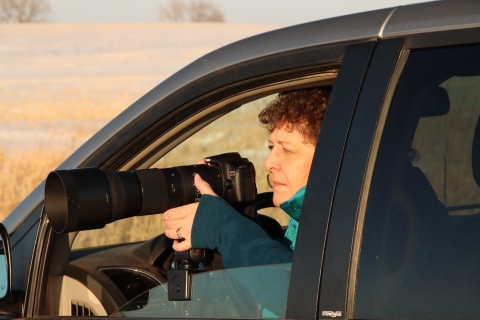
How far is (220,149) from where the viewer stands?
10172mm

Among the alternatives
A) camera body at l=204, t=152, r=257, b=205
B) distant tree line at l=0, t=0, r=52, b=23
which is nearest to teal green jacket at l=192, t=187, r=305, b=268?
camera body at l=204, t=152, r=257, b=205

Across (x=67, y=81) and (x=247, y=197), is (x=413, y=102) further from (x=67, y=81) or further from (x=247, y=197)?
(x=67, y=81)

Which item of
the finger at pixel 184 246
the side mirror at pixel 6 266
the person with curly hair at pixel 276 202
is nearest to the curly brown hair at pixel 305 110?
the person with curly hair at pixel 276 202

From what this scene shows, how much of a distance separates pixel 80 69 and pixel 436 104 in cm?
2581

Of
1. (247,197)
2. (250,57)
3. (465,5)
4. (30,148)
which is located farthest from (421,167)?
(30,148)

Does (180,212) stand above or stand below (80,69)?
below

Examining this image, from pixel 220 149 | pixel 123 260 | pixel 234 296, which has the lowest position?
pixel 234 296

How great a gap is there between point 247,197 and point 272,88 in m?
0.35

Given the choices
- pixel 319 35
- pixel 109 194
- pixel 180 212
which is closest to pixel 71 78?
pixel 180 212

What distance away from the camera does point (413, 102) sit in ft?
4.52

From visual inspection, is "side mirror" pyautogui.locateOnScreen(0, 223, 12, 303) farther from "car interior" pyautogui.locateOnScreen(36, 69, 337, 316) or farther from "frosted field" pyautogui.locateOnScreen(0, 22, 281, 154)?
"frosted field" pyautogui.locateOnScreen(0, 22, 281, 154)

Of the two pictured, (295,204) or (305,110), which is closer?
(295,204)

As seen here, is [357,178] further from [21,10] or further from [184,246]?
[21,10]

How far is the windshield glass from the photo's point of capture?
1441 mm
